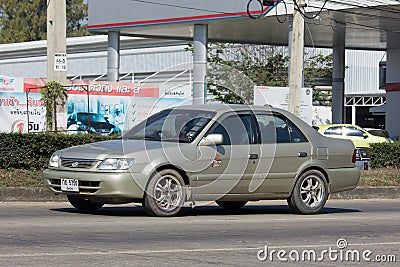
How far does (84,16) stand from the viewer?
9012 centimetres

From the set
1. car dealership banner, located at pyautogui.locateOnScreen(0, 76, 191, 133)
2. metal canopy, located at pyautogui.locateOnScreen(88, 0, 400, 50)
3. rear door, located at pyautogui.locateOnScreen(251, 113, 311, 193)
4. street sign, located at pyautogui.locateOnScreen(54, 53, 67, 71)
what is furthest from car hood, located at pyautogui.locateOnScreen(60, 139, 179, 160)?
metal canopy, located at pyautogui.locateOnScreen(88, 0, 400, 50)

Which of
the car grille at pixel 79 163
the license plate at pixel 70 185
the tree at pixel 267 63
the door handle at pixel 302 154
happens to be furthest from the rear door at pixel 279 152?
the tree at pixel 267 63

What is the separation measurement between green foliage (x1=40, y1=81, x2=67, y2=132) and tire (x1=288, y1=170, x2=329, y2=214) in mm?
7322

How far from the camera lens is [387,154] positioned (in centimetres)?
2228

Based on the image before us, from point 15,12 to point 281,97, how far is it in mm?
64399

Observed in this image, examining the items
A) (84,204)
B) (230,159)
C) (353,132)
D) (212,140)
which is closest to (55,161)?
(84,204)

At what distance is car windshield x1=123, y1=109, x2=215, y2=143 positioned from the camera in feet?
41.8

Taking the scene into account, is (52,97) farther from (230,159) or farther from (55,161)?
(230,159)

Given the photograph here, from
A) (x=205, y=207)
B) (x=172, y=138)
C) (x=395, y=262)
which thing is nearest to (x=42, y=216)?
(x=172, y=138)

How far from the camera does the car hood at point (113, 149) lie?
1208 cm

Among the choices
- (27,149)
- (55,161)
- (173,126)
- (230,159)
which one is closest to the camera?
(55,161)

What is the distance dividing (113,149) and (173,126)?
3.71 ft

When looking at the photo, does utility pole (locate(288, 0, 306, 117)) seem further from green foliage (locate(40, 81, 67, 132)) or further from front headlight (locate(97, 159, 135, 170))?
front headlight (locate(97, 159, 135, 170))

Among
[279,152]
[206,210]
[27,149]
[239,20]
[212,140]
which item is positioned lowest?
[206,210]
